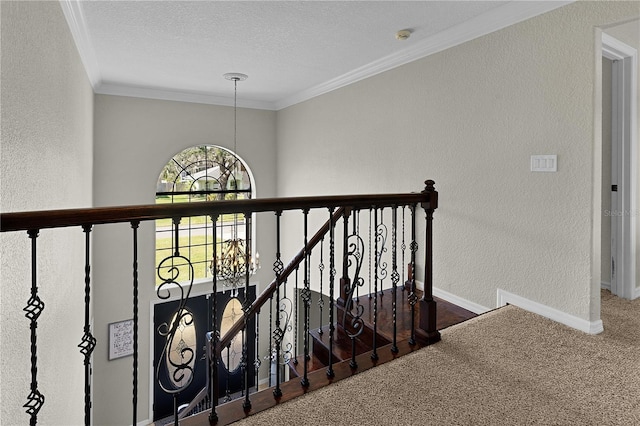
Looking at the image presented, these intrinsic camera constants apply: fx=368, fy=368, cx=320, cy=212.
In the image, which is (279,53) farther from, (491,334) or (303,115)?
(491,334)

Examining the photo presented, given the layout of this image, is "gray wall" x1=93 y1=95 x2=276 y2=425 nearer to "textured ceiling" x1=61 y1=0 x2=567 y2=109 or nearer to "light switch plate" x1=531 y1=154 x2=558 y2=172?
"textured ceiling" x1=61 y1=0 x2=567 y2=109

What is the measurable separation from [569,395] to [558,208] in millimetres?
1248

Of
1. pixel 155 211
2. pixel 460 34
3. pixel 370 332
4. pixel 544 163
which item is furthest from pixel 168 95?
pixel 544 163

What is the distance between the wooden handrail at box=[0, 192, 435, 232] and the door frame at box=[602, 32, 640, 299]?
7.29 ft

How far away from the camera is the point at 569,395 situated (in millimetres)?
1746

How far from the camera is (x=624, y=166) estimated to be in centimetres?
295

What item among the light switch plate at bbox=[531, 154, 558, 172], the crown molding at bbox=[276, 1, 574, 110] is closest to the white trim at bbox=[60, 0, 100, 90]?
the crown molding at bbox=[276, 1, 574, 110]

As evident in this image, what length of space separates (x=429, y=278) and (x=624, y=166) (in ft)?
6.77

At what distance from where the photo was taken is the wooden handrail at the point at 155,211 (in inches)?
44.8

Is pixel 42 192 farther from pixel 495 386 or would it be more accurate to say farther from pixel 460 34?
pixel 460 34

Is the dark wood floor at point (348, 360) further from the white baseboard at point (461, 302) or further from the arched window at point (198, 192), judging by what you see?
the arched window at point (198, 192)

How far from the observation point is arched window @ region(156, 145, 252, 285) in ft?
18.2

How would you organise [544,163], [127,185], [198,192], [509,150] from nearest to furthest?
[544,163], [509,150], [127,185], [198,192]

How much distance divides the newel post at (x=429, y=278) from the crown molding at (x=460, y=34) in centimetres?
153
